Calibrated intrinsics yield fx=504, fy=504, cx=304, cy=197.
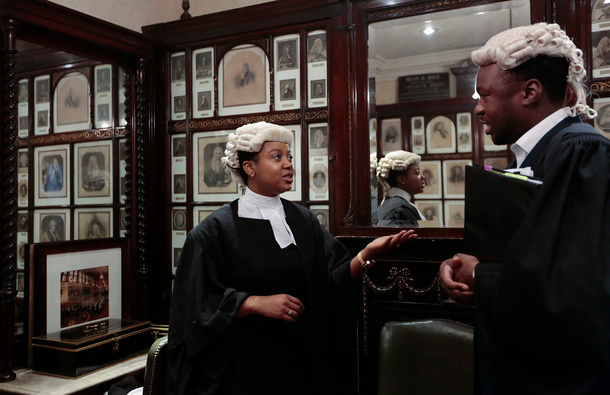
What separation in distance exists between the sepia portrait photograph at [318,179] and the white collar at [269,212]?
0.96m

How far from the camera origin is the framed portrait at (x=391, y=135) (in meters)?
3.27

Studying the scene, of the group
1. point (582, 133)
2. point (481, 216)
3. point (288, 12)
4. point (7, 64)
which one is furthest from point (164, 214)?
point (582, 133)

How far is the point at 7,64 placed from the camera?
2.86 meters

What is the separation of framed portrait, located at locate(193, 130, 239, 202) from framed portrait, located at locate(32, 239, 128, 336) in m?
0.71

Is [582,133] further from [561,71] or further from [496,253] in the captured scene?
[496,253]

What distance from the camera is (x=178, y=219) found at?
382 cm

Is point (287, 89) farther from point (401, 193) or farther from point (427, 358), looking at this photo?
point (427, 358)

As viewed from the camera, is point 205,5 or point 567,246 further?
point 205,5

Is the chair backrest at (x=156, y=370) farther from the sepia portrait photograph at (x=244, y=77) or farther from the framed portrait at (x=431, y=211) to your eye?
the sepia portrait photograph at (x=244, y=77)

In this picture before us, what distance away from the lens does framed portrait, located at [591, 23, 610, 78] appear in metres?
2.63

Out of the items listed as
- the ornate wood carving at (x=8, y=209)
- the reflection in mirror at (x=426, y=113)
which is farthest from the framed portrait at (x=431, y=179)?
the ornate wood carving at (x=8, y=209)

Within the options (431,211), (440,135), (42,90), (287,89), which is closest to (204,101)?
(287,89)

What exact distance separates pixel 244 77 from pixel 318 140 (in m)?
0.74

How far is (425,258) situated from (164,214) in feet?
6.61
